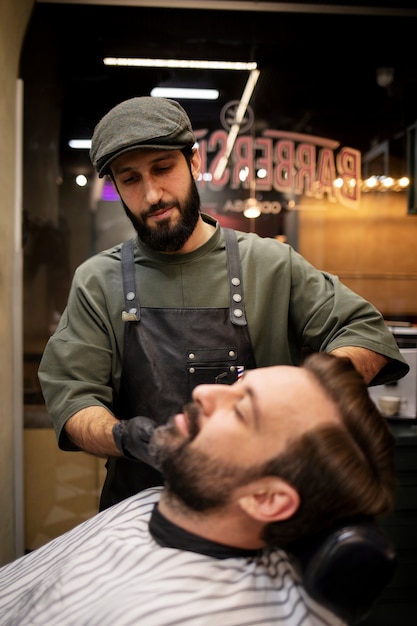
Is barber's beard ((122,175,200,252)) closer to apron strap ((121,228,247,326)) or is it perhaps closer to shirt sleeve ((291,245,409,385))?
apron strap ((121,228,247,326))

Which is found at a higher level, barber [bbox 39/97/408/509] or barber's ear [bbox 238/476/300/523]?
barber [bbox 39/97/408/509]

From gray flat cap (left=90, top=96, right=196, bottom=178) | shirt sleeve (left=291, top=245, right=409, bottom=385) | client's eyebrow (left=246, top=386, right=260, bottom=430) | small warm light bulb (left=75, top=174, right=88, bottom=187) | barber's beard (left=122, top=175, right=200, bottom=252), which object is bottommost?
client's eyebrow (left=246, top=386, right=260, bottom=430)

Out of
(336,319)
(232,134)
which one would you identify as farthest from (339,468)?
(232,134)

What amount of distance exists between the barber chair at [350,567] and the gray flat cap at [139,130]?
101cm

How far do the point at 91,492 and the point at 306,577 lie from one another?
105 inches

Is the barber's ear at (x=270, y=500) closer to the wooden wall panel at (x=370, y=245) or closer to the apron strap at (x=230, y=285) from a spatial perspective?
the apron strap at (x=230, y=285)

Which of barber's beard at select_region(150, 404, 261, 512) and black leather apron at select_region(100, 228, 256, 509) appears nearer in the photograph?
barber's beard at select_region(150, 404, 261, 512)

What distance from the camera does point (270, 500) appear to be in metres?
1.14

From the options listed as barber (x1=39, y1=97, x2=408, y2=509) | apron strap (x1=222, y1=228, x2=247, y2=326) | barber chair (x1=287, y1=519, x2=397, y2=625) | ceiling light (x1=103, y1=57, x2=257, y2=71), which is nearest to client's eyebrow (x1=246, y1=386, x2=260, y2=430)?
barber chair (x1=287, y1=519, x2=397, y2=625)

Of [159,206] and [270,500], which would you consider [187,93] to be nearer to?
[159,206]

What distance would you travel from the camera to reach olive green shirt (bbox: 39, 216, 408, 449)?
164 centimetres

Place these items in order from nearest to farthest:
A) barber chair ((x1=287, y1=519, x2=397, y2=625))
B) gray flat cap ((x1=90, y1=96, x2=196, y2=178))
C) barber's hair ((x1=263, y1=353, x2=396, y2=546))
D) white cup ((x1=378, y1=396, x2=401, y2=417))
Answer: barber chair ((x1=287, y1=519, x2=397, y2=625)) < barber's hair ((x1=263, y1=353, x2=396, y2=546)) < gray flat cap ((x1=90, y1=96, x2=196, y2=178)) < white cup ((x1=378, y1=396, x2=401, y2=417))

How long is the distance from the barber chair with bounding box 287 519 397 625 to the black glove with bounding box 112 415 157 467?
1.28ft

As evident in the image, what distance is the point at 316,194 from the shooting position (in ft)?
11.5
